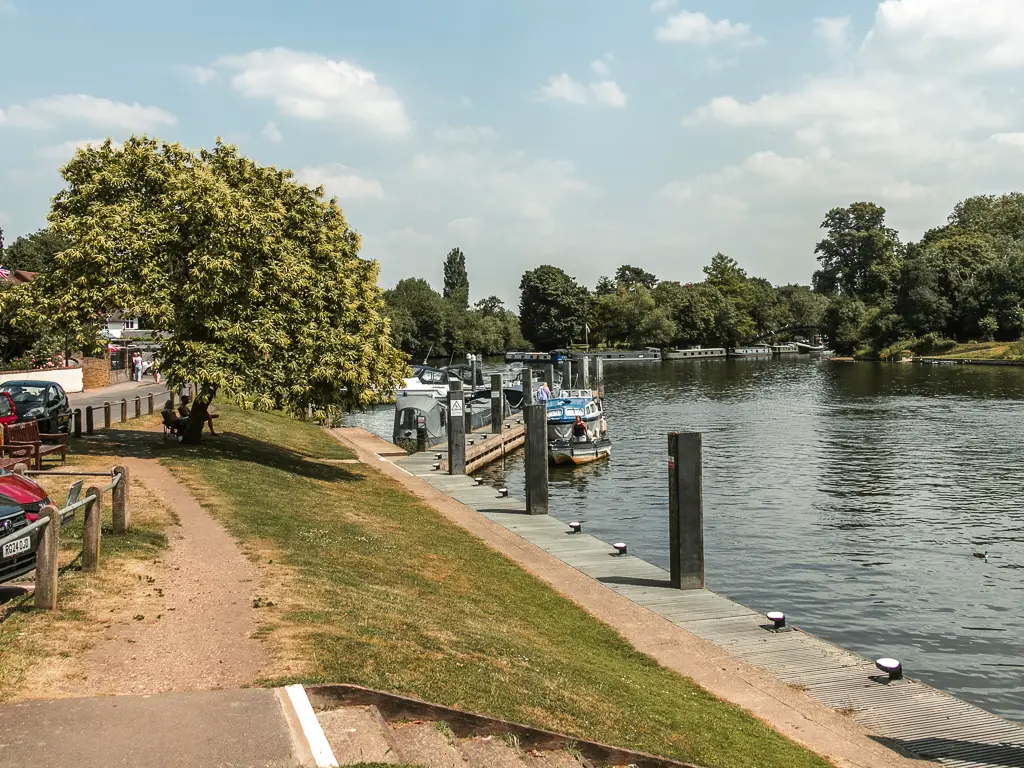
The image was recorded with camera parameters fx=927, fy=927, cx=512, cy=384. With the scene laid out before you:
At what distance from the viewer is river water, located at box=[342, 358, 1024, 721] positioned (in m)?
17.2

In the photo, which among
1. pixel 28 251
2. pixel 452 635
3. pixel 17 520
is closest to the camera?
pixel 452 635

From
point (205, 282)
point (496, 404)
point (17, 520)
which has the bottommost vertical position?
point (496, 404)

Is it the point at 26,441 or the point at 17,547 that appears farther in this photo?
the point at 26,441

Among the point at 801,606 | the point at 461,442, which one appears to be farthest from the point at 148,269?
the point at 801,606

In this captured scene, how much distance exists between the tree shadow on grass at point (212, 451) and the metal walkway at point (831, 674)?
→ 979 centimetres

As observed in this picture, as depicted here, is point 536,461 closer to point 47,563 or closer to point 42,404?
point 42,404

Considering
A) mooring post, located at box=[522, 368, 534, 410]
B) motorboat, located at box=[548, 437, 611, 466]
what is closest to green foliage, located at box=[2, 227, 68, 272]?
mooring post, located at box=[522, 368, 534, 410]

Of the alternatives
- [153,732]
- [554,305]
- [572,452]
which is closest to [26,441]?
[153,732]

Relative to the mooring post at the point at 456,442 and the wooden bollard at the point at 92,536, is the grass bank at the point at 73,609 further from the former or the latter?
the mooring post at the point at 456,442

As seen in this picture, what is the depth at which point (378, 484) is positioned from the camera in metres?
26.9

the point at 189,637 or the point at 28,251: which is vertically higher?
the point at 28,251

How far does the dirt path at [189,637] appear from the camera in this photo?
333 inches

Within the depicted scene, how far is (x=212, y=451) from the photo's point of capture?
84.8 ft

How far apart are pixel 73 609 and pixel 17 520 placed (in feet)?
7.33
